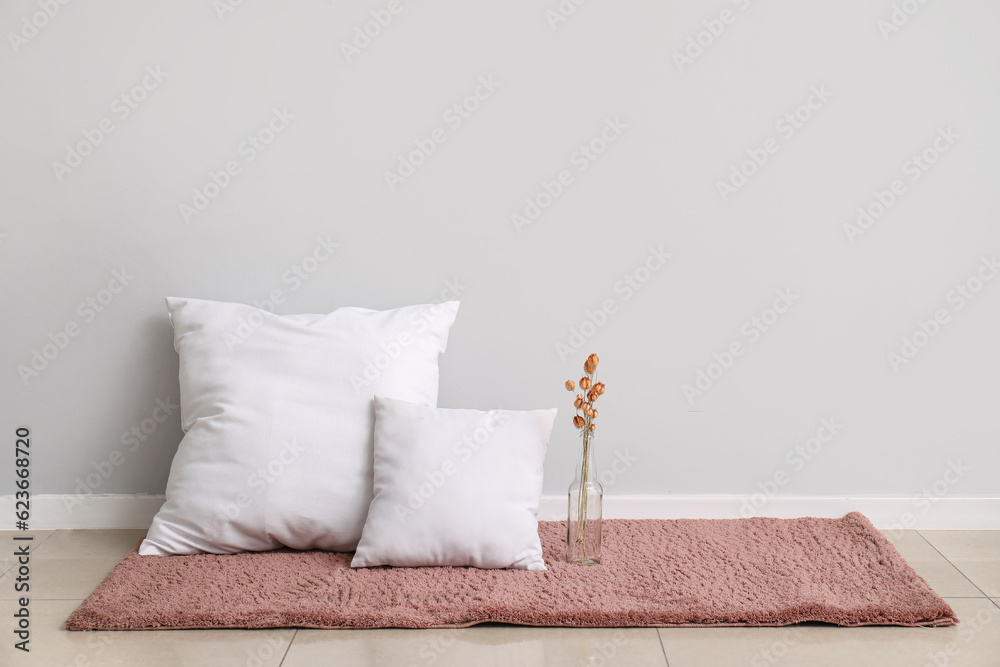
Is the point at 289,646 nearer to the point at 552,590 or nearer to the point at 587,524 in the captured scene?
the point at 552,590

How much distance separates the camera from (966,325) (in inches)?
91.4

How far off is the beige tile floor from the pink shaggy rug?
0.03m

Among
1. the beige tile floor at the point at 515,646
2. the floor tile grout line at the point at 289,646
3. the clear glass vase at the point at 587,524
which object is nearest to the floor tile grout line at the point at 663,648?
the beige tile floor at the point at 515,646

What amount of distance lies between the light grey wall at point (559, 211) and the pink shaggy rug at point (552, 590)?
1.11 feet

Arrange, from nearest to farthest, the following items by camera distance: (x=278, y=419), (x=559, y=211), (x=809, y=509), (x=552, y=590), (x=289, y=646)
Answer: (x=289, y=646) → (x=552, y=590) → (x=278, y=419) → (x=559, y=211) → (x=809, y=509)

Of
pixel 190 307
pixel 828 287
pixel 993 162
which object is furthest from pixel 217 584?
pixel 993 162

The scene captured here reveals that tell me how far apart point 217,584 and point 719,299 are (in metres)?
1.49

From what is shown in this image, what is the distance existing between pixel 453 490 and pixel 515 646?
404 mm

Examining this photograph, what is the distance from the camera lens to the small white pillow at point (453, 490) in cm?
194

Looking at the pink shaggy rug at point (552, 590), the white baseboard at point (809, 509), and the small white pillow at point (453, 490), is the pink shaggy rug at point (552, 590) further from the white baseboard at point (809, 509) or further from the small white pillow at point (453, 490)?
the white baseboard at point (809, 509)

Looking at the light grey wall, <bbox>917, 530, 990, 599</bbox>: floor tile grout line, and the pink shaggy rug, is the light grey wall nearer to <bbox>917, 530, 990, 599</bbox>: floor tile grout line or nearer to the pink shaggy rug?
<bbox>917, 530, 990, 599</bbox>: floor tile grout line

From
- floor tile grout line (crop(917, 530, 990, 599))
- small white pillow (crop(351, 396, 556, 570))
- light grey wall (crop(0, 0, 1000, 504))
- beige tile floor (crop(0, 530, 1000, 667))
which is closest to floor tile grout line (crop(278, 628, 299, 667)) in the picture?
beige tile floor (crop(0, 530, 1000, 667))

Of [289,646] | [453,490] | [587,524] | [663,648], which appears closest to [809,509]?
[587,524]

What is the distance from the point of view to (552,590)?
6.13ft
